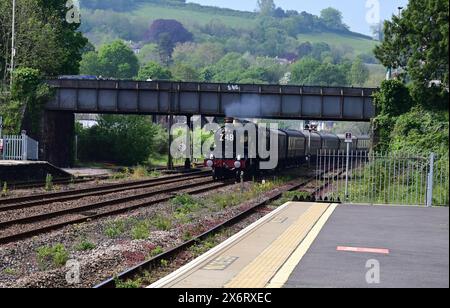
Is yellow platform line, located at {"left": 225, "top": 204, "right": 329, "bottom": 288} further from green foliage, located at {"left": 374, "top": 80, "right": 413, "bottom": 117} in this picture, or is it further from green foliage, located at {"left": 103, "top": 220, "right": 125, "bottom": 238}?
green foliage, located at {"left": 374, "top": 80, "right": 413, "bottom": 117}

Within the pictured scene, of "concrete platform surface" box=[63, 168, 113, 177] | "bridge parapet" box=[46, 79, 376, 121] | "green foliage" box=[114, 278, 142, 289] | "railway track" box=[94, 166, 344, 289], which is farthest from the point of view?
"bridge parapet" box=[46, 79, 376, 121]

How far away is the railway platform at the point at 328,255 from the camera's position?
1017 cm

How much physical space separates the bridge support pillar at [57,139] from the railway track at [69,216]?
2391 centimetres

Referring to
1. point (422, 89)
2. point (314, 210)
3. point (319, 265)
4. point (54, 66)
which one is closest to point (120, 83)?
point (54, 66)

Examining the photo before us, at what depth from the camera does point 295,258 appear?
1205cm

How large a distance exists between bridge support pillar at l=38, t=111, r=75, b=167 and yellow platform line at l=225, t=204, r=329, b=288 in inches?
1378

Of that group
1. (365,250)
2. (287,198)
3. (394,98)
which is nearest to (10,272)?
(365,250)

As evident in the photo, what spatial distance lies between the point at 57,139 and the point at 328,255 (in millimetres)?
41817

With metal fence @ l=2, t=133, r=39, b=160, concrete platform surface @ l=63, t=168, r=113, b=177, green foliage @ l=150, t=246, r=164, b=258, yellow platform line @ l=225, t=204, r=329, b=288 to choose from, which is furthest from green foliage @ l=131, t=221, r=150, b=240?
concrete platform surface @ l=63, t=168, r=113, b=177

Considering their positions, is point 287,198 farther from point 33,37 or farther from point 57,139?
point 33,37

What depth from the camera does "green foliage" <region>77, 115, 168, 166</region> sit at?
57.4m

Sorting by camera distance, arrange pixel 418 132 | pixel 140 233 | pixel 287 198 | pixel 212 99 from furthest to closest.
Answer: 1. pixel 212 99
2. pixel 418 132
3. pixel 287 198
4. pixel 140 233

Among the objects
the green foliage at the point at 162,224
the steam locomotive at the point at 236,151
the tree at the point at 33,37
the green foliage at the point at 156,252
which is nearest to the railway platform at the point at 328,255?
the green foliage at the point at 156,252
